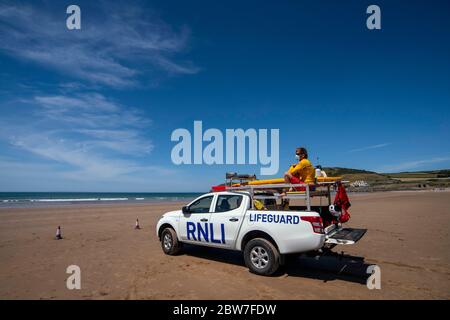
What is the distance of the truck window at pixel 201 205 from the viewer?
7693 mm

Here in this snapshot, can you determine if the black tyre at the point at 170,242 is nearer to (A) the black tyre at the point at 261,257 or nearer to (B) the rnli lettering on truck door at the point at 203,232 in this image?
(B) the rnli lettering on truck door at the point at 203,232

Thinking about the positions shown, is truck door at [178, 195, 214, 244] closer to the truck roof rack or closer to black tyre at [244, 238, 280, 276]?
the truck roof rack

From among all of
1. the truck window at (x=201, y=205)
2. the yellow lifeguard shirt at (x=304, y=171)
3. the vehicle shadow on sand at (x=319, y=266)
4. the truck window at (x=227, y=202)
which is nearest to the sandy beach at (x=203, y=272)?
the vehicle shadow on sand at (x=319, y=266)

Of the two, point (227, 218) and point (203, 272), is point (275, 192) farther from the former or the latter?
point (203, 272)

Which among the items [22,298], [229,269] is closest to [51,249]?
[22,298]

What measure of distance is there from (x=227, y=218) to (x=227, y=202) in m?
0.48

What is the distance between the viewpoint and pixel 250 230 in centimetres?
641

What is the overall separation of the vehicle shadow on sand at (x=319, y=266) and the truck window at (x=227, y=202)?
1499mm

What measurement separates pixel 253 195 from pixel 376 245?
5.56 m

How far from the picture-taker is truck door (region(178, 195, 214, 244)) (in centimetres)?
746

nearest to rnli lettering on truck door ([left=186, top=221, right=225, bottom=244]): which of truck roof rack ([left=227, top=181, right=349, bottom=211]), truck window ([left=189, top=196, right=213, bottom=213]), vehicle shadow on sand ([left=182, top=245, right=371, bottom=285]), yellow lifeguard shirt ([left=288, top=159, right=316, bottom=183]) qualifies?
truck window ([left=189, top=196, right=213, bottom=213])

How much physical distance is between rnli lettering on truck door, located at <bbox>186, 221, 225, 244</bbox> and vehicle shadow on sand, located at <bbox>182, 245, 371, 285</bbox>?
30.0 inches

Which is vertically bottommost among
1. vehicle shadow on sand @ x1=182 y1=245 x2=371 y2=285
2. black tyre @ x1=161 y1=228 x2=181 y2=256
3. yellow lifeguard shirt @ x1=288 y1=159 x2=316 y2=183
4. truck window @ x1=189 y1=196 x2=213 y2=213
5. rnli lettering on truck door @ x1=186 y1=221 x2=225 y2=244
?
vehicle shadow on sand @ x1=182 y1=245 x2=371 y2=285
